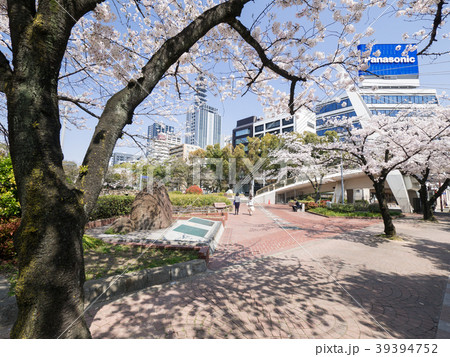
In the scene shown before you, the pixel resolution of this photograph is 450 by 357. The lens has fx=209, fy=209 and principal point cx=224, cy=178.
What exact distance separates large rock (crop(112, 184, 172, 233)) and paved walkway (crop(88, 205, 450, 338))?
3.39m

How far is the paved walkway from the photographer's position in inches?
113

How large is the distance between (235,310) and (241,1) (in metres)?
4.48

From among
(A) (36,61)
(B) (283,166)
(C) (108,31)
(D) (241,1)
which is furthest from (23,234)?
(B) (283,166)

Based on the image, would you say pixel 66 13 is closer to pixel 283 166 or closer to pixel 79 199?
pixel 79 199

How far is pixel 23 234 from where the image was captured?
1678mm

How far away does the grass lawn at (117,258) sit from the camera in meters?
4.19

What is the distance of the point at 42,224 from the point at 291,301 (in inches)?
148

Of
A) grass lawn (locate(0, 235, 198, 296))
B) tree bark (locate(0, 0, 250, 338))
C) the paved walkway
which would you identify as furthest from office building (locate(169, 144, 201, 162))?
tree bark (locate(0, 0, 250, 338))

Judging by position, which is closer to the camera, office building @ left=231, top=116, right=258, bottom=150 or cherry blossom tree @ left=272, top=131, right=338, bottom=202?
cherry blossom tree @ left=272, top=131, right=338, bottom=202

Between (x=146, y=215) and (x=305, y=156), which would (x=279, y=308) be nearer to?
(x=146, y=215)

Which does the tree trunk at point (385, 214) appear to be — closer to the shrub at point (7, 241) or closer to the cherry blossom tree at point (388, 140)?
the cherry blossom tree at point (388, 140)

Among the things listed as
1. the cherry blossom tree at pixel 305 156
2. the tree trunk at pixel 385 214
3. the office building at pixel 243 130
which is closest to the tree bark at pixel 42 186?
the tree trunk at pixel 385 214

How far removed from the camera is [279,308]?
3.42m

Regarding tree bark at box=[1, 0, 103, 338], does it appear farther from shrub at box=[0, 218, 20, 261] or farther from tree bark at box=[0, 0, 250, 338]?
shrub at box=[0, 218, 20, 261]
